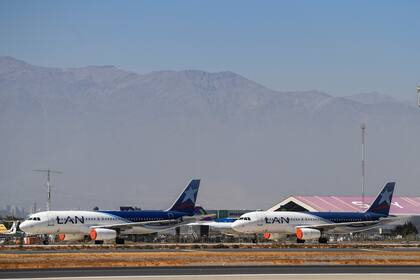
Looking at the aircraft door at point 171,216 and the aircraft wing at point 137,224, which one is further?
the aircraft door at point 171,216

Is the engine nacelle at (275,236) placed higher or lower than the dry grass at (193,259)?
higher

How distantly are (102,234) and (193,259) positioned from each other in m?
36.1

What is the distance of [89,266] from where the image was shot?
196ft

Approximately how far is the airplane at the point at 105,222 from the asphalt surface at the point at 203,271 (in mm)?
45496

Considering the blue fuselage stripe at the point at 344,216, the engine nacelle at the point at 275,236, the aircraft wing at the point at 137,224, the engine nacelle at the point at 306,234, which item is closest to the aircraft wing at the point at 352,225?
the blue fuselage stripe at the point at 344,216

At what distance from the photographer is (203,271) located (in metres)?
54.3

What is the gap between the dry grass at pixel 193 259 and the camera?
6215cm

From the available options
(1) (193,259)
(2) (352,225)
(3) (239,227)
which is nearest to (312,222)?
(2) (352,225)

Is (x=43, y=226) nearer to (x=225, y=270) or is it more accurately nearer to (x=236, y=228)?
(x=236, y=228)

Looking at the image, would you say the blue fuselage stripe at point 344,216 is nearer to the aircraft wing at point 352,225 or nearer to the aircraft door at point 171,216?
the aircraft wing at point 352,225

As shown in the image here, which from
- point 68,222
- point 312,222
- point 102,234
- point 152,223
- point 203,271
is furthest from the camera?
point 312,222

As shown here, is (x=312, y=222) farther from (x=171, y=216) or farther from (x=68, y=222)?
(x=68, y=222)

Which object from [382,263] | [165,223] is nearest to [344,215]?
[165,223]

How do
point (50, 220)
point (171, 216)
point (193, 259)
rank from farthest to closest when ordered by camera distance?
point (171, 216) < point (50, 220) < point (193, 259)
